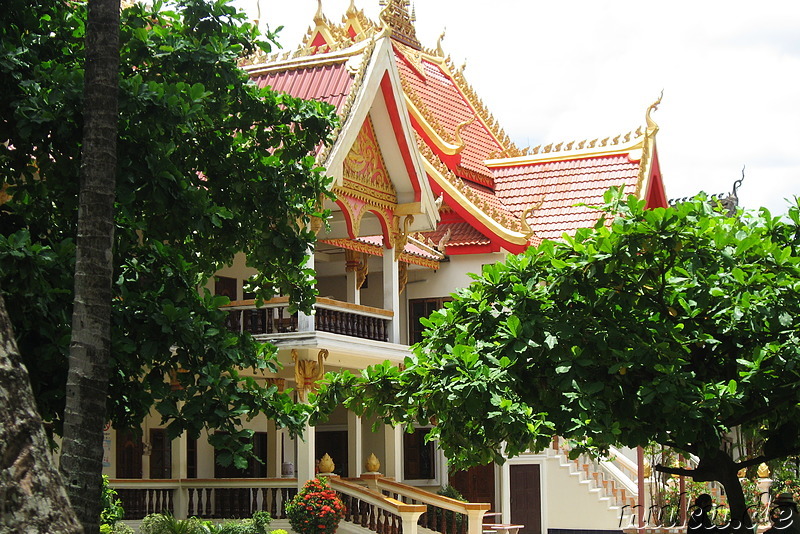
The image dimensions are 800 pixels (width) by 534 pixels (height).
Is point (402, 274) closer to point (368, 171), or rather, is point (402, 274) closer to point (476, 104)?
point (368, 171)

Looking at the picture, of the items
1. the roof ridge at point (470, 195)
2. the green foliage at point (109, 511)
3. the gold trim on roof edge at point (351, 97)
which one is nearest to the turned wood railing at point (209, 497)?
the green foliage at point (109, 511)

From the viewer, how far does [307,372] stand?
67.0 ft

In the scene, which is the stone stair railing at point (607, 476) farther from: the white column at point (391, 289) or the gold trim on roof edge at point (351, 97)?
the gold trim on roof edge at point (351, 97)

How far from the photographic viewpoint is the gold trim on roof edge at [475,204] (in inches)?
1027

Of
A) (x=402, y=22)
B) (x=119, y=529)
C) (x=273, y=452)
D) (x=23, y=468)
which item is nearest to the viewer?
(x=23, y=468)

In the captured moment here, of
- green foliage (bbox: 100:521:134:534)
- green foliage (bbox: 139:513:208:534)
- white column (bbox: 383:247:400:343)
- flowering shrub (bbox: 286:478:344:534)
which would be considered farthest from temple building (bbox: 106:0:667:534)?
green foliage (bbox: 100:521:134:534)

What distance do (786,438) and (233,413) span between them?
6.20 m

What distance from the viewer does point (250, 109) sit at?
12.7m

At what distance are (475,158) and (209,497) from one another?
42.3ft

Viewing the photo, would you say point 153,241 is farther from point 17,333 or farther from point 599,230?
point 599,230

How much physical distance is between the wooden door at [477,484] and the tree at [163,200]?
47.8ft

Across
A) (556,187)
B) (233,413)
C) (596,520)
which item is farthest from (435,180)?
(233,413)

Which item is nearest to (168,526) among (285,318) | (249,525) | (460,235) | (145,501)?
(249,525)

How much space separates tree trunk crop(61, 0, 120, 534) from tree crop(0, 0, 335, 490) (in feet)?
2.66
